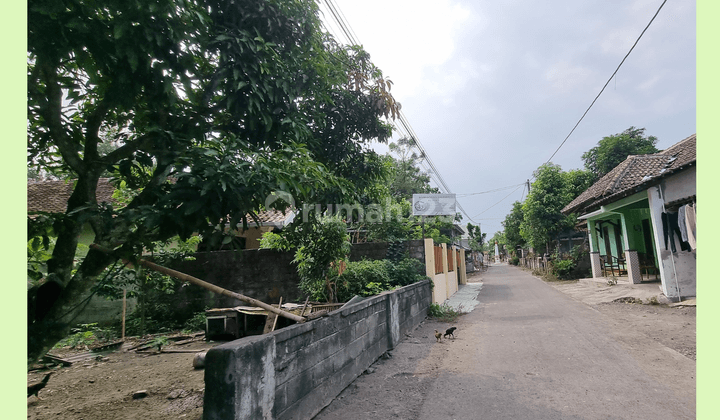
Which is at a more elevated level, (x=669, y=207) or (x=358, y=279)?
(x=669, y=207)

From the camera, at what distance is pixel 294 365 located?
11.2ft

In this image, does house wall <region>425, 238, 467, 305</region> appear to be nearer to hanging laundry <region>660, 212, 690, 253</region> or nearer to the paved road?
the paved road

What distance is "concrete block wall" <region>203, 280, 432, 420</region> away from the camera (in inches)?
102

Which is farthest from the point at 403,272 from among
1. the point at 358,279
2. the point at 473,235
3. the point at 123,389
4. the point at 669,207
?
the point at 473,235

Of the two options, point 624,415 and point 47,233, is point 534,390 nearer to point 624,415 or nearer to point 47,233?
point 624,415

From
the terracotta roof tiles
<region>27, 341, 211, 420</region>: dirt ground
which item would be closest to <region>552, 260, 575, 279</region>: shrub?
the terracotta roof tiles

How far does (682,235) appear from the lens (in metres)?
8.80

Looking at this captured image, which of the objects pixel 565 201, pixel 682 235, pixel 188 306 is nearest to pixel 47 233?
pixel 188 306

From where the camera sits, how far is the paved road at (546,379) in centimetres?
373

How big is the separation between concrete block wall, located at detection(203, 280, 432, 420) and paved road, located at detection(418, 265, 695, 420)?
3.35 ft

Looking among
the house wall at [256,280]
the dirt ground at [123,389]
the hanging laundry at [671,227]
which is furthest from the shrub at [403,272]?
the hanging laundry at [671,227]

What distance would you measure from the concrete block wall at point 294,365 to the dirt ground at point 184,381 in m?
0.26

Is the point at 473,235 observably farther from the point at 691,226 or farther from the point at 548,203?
the point at 691,226

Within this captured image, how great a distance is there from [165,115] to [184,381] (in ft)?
12.7
